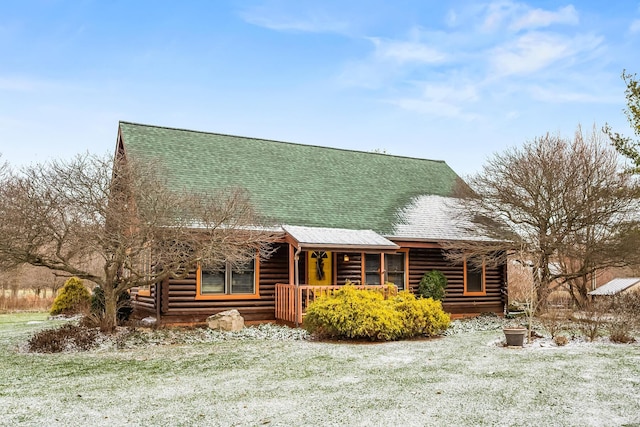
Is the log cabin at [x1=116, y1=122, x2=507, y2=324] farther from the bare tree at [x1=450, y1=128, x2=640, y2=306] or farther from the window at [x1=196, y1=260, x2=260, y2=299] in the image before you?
the bare tree at [x1=450, y1=128, x2=640, y2=306]

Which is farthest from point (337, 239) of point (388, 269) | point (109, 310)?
point (109, 310)

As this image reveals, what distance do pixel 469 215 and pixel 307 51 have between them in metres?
7.92

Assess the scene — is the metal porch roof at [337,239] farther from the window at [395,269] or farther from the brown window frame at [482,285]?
the brown window frame at [482,285]

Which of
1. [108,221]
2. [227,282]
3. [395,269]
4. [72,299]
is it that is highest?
[108,221]

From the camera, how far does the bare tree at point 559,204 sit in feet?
58.3

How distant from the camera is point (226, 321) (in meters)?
15.2

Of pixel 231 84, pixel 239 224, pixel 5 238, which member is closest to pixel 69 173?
pixel 5 238

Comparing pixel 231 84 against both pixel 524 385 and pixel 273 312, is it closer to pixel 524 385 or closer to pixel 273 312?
pixel 273 312

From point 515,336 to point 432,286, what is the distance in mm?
6172

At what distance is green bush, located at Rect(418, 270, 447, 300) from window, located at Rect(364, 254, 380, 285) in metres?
1.45

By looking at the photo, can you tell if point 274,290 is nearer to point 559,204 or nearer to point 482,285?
point 482,285

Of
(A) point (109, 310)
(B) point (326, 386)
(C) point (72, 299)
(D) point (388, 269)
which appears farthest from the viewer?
(C) point (72, 299)

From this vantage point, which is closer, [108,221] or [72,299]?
[108,221]

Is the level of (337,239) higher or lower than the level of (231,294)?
higher
